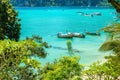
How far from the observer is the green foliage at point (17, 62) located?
7.28 meters

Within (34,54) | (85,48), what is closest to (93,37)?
(85,48)

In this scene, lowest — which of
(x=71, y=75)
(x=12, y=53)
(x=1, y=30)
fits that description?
(x=1, y=30)

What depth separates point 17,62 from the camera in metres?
7.48

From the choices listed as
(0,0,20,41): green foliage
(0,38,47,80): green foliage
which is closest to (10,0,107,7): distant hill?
(0,0,20,41): green foliage

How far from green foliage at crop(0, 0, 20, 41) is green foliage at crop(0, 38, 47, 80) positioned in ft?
25.8

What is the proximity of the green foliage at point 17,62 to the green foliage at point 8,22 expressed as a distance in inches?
309

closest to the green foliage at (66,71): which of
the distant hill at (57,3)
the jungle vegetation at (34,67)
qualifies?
the jungle vegetation at (34,67)

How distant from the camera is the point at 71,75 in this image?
782 cm

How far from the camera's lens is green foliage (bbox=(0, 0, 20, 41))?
51.4 feet

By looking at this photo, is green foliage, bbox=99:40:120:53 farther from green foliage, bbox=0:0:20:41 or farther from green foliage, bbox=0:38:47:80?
green foliage, bbox=0:0:20:41

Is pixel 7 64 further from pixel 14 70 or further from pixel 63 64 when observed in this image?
pixel 63 64

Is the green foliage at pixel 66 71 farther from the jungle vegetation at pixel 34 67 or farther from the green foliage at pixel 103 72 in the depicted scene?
the green foliage at pixel 103 72

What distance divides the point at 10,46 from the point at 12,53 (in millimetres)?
167

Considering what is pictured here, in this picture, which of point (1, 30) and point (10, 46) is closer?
point (10, 46)
